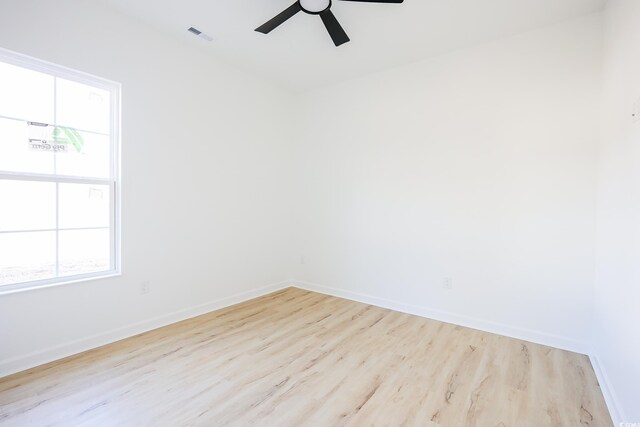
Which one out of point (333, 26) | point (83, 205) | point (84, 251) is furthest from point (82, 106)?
point (333, 26)

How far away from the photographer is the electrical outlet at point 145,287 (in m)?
2.84

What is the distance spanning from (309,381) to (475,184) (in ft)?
8.10

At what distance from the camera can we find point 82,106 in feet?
8.32

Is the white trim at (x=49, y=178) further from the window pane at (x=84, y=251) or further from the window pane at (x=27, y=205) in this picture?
the window pane at (x=84, y=251)

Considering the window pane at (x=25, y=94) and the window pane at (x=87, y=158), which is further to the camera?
the window pane at (x=87, y=158)

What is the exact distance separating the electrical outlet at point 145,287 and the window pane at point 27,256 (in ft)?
2.20

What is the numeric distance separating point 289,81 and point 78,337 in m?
3.65

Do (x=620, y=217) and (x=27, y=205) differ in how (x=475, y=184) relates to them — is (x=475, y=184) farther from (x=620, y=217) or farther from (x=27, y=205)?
(x=27, y=205)

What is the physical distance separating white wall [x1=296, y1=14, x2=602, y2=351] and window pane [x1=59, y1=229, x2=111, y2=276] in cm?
254

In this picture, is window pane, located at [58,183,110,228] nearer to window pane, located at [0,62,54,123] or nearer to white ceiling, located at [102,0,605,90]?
window pane, located at [0,62,54,123]

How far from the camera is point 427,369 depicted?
7.52 feet

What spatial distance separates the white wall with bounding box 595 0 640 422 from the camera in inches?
64.6

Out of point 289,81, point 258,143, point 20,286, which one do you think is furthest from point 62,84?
point 289,81

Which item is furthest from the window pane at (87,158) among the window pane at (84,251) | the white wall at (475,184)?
the white wall at (475,184)
